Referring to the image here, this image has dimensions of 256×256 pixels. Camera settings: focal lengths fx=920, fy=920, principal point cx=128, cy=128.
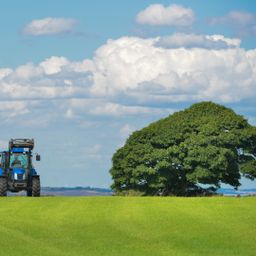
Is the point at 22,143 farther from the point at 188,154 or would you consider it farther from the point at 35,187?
the point at 188,154

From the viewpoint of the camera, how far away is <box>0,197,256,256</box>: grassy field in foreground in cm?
2703

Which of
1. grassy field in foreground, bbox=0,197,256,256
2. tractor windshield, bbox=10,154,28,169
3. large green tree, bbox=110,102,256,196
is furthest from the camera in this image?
large green tree, bbox=110,102,256,196

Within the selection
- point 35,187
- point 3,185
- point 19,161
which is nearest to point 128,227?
point 35,187

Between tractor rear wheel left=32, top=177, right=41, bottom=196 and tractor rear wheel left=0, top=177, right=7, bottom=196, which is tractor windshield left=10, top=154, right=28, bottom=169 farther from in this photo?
tractor rear wheel left=32, top=177, right=41, bottom=196

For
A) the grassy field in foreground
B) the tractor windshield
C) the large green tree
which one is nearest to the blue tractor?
the tractor windshield

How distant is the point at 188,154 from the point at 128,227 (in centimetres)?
5000

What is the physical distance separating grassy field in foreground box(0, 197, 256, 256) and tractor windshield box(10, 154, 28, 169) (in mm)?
12571

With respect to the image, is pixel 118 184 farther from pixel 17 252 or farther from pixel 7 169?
pixel 17 252

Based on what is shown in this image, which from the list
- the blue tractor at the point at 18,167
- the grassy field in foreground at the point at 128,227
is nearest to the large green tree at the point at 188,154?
the blue tractor at the point at 18,167

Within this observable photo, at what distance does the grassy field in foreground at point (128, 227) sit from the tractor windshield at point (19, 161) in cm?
1257

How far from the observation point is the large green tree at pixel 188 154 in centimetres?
8325

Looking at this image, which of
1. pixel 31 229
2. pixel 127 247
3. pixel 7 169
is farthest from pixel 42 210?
pixel 7 169

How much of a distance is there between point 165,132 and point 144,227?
5415 centimetres

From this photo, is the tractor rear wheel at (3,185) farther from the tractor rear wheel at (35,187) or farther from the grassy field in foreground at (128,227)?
the grassy field in foreground at (128,227)
